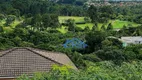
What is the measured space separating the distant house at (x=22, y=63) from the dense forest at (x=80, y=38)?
1719 millimetres

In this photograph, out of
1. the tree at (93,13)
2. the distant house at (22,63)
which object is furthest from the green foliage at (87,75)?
the tree at (93,13)

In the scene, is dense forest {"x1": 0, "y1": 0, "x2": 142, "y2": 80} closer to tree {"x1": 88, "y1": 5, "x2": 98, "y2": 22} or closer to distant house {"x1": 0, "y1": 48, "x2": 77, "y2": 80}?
tree {"x1": 88, "y1": 5, "x2": 98, "y2": 22}

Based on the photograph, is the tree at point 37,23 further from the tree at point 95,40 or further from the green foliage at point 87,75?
the green foliage at point 87,75

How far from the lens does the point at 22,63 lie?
466 inches

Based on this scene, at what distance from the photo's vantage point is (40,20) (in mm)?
37219

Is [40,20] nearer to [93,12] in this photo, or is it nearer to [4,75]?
[93,12]

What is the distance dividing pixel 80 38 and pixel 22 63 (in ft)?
61.7

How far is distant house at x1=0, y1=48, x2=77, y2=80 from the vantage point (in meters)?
11.5

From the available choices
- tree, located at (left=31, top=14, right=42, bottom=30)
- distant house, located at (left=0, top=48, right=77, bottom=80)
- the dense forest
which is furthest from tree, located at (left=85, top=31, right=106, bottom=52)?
distant house, located at (left=0, top=48, right=77, bottom=80)

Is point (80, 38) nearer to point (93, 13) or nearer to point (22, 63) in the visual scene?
point (93, 13)

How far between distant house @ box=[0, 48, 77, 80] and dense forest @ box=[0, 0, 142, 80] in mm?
1719

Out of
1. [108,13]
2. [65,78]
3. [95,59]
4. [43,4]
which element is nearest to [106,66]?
[65,78]

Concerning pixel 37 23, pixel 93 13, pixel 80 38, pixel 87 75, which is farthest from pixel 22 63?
pixel 93 13

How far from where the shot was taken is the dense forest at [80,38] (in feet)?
24.5
